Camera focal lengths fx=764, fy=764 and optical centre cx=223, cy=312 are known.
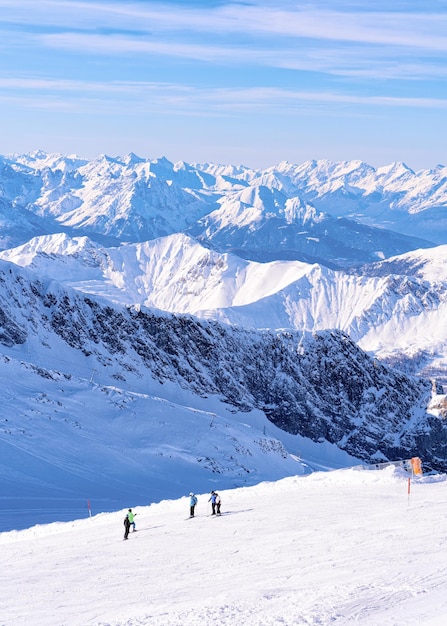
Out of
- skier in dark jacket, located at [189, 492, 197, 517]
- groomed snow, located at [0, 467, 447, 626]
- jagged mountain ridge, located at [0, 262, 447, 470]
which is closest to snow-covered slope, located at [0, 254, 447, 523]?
jagged mountain ridge, located at [0, 262, 447, 470]

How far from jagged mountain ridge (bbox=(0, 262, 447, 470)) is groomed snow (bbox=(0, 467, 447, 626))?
6592 cm

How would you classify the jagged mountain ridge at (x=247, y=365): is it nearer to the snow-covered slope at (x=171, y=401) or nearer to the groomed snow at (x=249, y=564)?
the snow-covered slope at (x=171, y=401)

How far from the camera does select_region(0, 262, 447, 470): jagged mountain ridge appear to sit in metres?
110

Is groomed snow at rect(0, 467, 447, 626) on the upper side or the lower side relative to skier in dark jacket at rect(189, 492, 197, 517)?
lower

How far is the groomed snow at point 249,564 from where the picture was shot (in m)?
20.0

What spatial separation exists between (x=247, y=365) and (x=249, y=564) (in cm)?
10865

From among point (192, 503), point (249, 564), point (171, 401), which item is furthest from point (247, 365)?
point (249, 564)

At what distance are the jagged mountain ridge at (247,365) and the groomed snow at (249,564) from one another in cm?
6592

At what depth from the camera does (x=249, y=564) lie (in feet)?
85.0

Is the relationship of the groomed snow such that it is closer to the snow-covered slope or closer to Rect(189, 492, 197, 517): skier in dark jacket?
Rect(189, 492, 197, 517): skier in dark jacket

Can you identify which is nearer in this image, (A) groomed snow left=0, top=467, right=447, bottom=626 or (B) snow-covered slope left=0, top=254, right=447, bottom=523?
(A) groomed snow left=0, top=467, right=447, bottom=626

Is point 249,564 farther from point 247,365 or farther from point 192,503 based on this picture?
point 247,365

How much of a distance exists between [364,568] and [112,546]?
1201 cm

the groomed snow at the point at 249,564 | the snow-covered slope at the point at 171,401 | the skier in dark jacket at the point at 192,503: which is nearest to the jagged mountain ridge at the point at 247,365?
the snow-covered slope at the point at 171,401
